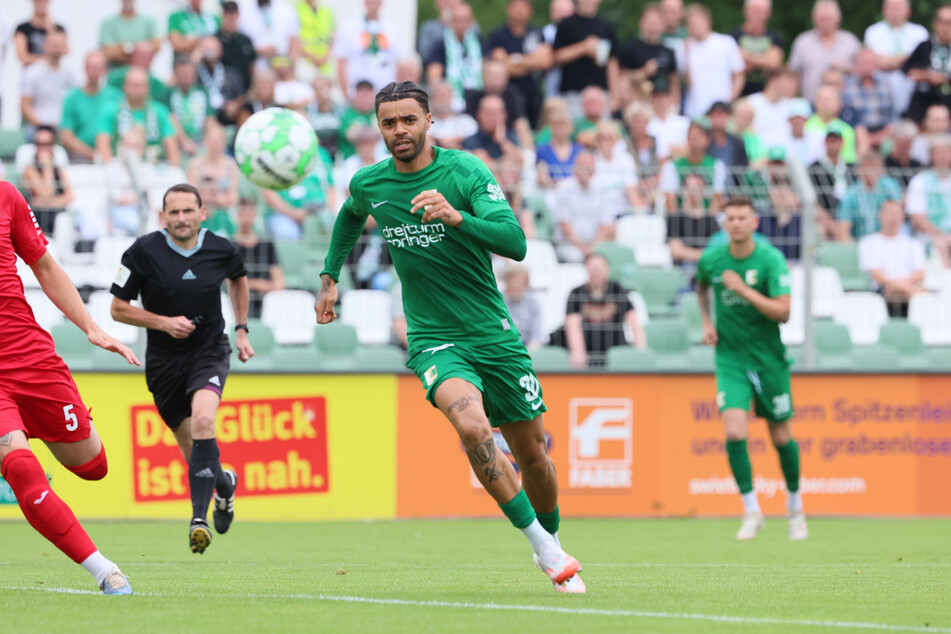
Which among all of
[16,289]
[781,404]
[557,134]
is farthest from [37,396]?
[557,134]

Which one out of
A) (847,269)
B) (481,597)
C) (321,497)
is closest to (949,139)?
(847,269)

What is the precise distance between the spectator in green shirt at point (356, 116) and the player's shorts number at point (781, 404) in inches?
260

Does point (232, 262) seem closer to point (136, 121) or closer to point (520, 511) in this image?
point (520, 511)

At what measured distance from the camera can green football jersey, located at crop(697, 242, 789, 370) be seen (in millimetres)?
11383

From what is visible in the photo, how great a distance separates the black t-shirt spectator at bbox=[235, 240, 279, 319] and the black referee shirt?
3.82 meters

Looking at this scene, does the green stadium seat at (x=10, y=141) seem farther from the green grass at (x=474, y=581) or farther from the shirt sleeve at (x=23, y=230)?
the shirt sleeve at (x=23, y=230)

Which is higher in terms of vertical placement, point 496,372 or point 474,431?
point 496,372

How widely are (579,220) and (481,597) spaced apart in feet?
27.8

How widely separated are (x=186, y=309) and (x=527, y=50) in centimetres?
982

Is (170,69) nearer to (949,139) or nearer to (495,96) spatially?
(495,96)

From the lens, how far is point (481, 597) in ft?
21.5

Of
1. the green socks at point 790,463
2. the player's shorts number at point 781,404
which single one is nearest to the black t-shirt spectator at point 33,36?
the player's shorts number at point 781,404

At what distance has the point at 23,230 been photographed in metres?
6.43

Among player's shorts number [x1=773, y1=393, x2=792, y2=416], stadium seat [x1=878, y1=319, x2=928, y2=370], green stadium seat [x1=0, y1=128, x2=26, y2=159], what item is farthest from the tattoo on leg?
green stadium seat [x1=0, y1=128, x2=26, y2=159]
